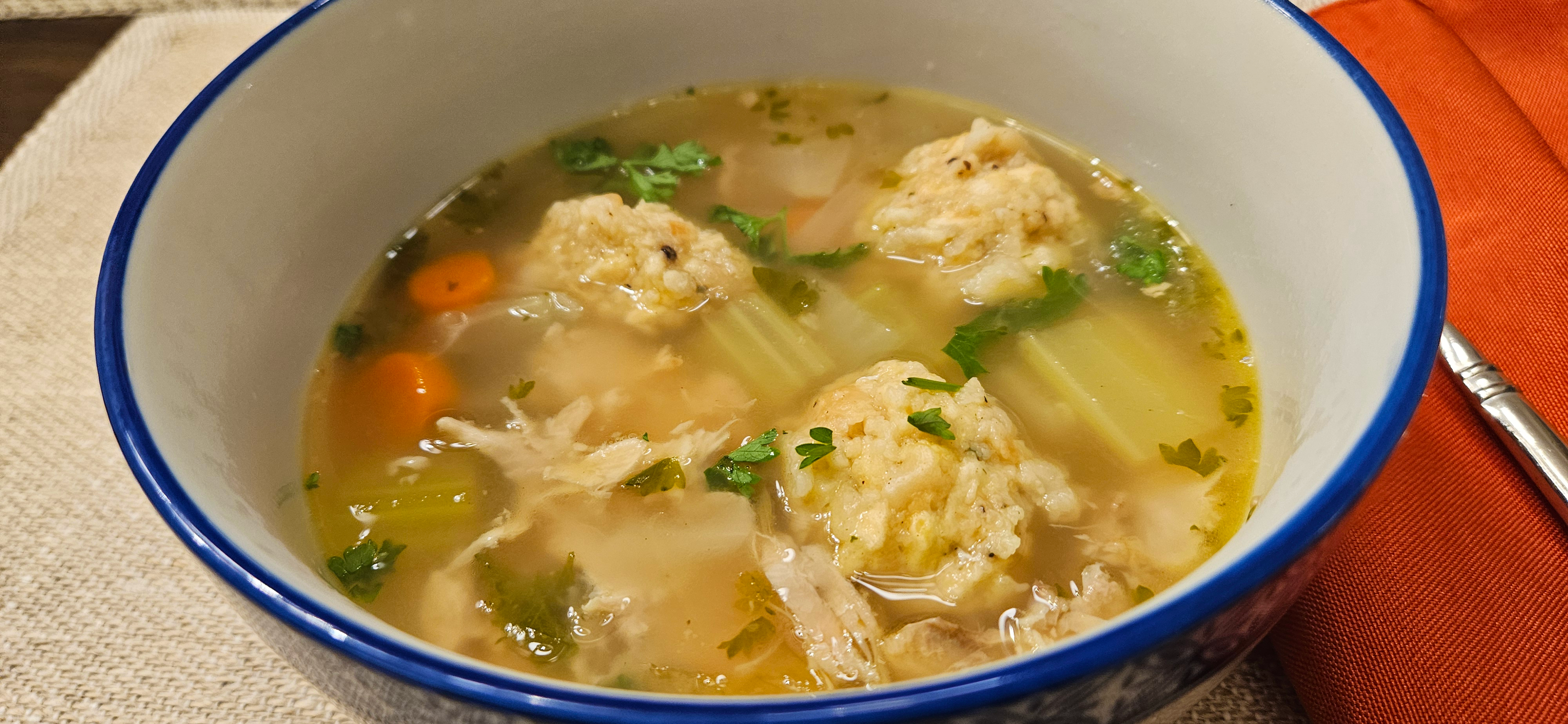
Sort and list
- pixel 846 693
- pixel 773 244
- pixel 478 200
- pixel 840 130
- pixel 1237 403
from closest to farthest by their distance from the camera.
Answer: pixel 846 693 → pixel 1237 403 → pixel 773 244 → pixel 478 200 → pixel 840 130

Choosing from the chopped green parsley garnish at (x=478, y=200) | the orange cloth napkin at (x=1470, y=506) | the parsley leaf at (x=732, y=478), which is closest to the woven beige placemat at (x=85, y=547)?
the orange cloth napkin at (x=1470, y=506)

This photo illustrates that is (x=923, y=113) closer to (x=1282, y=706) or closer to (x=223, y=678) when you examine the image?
(x=1282, y=706)

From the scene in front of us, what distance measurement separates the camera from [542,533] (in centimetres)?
152

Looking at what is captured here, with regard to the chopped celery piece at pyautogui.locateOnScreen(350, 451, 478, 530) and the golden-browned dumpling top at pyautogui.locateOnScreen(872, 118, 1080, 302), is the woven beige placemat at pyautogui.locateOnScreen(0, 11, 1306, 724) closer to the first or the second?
the chopped celery piece at pyautogui.locateOnScreen(350, 451, 478, 530)

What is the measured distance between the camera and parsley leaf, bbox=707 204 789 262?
6.34 feet

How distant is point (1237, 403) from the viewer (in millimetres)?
1616

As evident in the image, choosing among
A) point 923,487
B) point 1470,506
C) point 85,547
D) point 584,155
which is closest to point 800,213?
point 584,155

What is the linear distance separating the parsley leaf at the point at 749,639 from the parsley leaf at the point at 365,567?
474 millimetres

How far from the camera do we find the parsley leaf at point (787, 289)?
5.99 ft

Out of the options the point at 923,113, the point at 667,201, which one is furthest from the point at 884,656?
the point at 923,113

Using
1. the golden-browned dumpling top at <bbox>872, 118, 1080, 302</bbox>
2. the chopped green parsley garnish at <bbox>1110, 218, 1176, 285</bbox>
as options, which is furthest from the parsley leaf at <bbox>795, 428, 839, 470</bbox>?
the chopped green parsley garnish at <bbox>1110, 218, 1176, 285</bbox>

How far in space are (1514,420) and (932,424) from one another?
84 centimetres

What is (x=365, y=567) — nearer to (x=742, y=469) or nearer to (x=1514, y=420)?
(x=742, y=469)

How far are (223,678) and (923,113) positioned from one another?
1.59m
